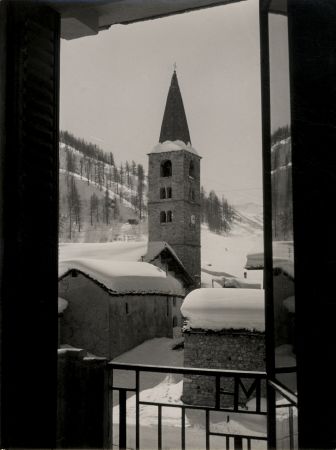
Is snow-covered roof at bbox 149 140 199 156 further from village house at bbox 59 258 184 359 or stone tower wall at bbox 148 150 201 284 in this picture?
village house at bbox 59 258 184 359

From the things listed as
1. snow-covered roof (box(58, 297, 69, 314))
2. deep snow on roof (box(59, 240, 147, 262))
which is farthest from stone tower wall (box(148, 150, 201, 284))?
Result: snow-covered roof (box(58, 297, 69, 314))

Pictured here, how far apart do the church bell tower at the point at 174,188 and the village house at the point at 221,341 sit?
13610mm

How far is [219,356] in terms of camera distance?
36.6 feet

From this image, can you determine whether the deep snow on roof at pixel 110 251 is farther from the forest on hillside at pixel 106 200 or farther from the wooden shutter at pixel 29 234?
the wooden shutter at pixel 29 234

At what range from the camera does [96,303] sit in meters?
15.5

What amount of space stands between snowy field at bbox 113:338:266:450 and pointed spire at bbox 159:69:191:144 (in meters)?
13.1

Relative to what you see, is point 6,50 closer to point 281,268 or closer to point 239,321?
point 281,268

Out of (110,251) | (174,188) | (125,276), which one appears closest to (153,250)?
(110,251)

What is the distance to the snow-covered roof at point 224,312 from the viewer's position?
11281 mm

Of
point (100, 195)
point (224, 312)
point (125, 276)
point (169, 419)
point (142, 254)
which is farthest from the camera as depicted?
point (100, 195)

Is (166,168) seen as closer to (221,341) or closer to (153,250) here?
(153,250)

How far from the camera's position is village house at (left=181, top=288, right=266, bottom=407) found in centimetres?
1101

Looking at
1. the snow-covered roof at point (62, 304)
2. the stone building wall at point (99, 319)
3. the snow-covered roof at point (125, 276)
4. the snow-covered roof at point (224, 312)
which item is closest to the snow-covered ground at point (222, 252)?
the snow-covered roof at point (125, 276)

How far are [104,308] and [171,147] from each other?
1236cm
